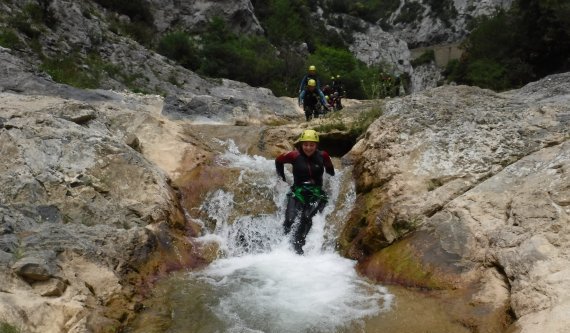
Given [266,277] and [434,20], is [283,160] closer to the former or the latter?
[266,277]

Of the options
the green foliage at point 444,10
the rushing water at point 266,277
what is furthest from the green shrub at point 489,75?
the green foliage at point 444,10

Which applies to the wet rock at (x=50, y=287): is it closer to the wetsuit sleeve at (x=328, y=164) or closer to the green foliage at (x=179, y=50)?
the wetsuit sleeve at (x=328, y=164)

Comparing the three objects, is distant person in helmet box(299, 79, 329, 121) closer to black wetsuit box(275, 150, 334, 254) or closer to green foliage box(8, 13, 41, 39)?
black wetsuit box(275, 150, 334, 254)

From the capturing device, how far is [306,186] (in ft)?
24.6

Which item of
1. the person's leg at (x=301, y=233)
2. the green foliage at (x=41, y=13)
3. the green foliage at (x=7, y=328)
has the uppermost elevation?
the green foliage at (x=41, y=13)

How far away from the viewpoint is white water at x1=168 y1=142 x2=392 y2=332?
184 inches

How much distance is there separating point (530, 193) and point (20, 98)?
8.42 m

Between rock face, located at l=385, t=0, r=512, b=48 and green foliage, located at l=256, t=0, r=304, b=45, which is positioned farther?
rock face, located at l=385, t=0, r=512, b=48

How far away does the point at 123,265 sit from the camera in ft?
17.6

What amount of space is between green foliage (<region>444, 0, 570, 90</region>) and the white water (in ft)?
54.0

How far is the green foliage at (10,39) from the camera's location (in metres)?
15.7

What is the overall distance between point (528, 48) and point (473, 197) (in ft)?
63.2

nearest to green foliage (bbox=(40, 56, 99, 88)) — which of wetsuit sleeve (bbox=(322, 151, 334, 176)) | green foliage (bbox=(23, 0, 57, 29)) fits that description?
green foliage (bbox=(23, 0, 57, 29))

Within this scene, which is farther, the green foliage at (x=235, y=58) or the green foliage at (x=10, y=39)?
the green foliage at (x=235, y=58)
